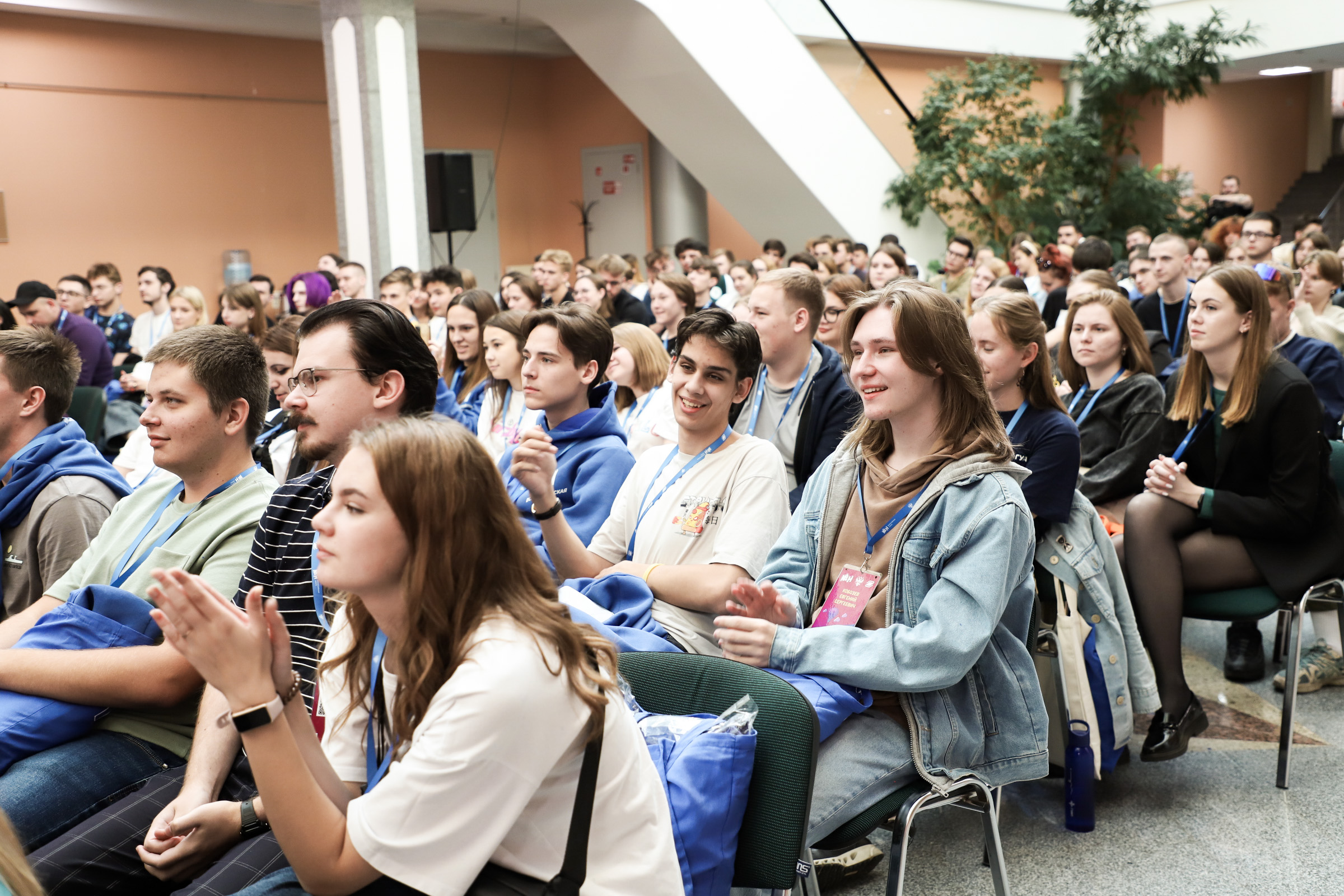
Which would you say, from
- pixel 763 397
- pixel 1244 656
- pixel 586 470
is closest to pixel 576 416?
pixel 586 470

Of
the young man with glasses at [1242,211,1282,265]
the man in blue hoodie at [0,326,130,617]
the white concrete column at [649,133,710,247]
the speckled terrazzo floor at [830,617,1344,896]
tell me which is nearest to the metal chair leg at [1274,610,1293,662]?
the speckled terrazzo floor at [830,617,1344,896]

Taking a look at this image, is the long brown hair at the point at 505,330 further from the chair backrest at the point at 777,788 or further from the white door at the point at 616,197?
the white door at the point at 616,197

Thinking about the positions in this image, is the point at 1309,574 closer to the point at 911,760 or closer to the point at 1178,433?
the point at 1178,433

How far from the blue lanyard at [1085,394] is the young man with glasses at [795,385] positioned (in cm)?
78

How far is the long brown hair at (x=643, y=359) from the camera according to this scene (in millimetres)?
4273

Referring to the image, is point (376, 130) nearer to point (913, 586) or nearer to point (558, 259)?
point (558, 259)

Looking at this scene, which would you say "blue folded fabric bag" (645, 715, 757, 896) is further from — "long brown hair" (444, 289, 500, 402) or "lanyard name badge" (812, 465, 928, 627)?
"long brown hair" (444, 289, 500, 402)

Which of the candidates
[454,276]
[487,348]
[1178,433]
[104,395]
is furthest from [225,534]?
[454,276]

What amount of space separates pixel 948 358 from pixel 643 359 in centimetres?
230

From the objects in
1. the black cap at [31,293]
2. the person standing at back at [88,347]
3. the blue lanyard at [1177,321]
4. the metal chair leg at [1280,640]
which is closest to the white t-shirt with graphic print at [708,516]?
the metal chair leg at [1280,640]

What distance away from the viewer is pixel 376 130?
873 centimetres

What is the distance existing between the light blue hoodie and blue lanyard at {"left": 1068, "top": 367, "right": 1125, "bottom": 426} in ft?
4.90

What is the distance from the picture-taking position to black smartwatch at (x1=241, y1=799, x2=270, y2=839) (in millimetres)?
1664

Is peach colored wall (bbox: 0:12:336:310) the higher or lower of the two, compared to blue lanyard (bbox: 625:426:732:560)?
higher
